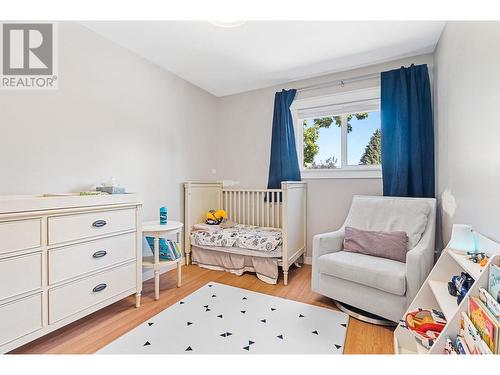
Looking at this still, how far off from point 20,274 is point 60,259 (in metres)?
0.19

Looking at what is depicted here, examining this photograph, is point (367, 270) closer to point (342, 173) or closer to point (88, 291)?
point (342, 173)

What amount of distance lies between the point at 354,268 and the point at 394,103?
5.77ft

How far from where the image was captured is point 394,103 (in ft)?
7.89

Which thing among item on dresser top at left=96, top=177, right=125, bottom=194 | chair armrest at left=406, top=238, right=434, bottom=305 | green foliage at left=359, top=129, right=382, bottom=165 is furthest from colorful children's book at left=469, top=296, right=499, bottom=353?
item on dresser top at left=96, top=177, right=125, bottom=194

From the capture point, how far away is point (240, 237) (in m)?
2.56

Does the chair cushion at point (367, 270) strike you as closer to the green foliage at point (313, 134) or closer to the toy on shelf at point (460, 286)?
the toy on shelf at point (460, 286)

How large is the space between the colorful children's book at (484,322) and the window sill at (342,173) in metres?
1.83

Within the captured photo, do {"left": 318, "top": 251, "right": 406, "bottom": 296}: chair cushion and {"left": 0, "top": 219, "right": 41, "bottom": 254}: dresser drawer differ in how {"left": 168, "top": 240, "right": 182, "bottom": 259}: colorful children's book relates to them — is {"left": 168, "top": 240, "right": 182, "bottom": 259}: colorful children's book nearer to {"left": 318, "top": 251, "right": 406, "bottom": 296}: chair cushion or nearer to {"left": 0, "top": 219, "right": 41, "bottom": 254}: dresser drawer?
{"left": 0, "top": 219, "right": 41, "bottom": 254}: dresser drawer

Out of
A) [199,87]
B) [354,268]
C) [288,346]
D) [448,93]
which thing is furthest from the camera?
[199,87]

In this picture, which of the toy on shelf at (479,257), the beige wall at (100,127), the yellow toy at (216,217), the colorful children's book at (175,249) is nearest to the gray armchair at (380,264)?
the toy on shelf at (479,257)

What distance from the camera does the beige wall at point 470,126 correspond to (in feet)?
3.71
